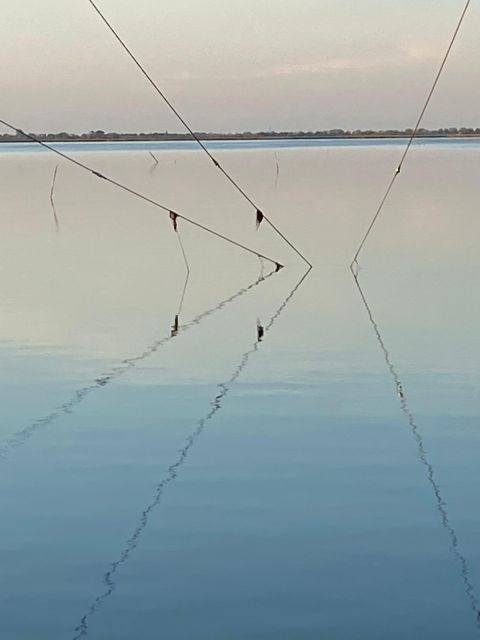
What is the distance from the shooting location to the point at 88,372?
13.4m

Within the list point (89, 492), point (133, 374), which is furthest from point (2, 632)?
point (133, 374)

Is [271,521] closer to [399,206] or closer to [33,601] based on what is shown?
[33,601]

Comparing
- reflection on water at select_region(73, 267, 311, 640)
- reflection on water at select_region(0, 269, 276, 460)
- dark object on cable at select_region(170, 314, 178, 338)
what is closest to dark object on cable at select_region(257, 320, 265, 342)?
reflection on water at select_region(73, 267, 311, 640)

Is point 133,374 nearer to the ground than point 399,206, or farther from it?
nearer to the ground

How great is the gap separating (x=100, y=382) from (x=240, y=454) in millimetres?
3355

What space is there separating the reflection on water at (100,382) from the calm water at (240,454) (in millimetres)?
40

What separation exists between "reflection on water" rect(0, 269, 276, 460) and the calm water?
40mm

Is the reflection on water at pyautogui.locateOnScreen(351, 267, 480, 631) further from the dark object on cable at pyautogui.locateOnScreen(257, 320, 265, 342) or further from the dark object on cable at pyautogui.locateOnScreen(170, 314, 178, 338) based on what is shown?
the dark object on cable at pyautogui.locateOnScreen(170, 314, 178, 338)

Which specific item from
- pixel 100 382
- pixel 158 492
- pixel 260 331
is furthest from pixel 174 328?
pixel 158 492

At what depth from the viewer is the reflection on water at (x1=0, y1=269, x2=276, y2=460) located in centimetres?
1042

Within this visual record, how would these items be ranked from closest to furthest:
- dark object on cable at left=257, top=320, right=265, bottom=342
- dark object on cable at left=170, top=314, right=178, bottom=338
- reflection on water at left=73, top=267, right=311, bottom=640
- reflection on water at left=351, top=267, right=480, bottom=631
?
reflection on water at left=73, top=267, right=311, bottom=640 < reflection on water at left=351, top=267, right=480, bottom=631 < dark object on cable at left=257, top=320, right=265, bottom=342 < dark object on cable at left=170, top=314, right=178, bottom=338

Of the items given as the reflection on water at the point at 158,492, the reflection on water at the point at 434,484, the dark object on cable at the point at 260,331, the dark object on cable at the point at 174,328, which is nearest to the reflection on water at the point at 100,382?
the dark object on cable at the point at 174,328

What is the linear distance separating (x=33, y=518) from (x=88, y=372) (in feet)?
17.0

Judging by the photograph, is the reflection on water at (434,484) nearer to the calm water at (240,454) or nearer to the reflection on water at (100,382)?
the calm water at (240,454)
